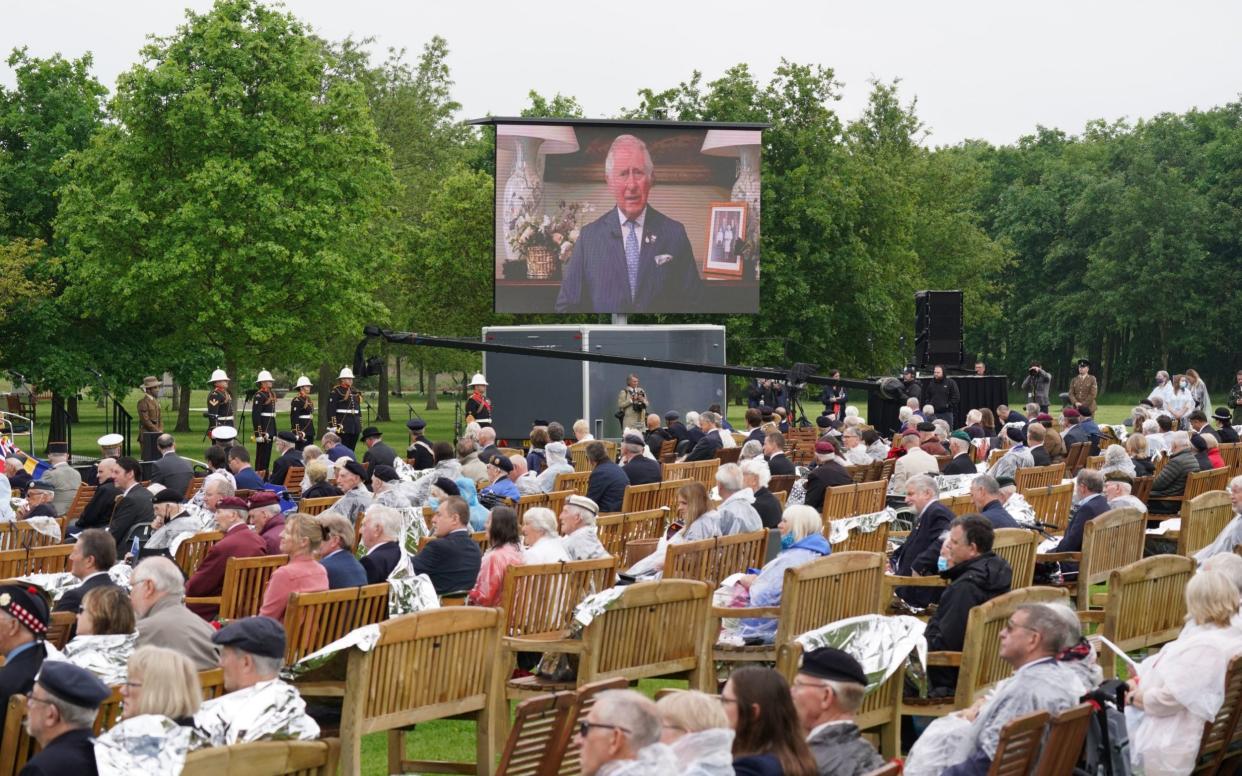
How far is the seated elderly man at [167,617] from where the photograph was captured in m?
6.63

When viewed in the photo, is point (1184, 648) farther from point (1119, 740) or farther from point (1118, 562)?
point (1118, 562)

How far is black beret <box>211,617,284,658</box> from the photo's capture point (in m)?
5.59

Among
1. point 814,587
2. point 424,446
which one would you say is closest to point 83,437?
point 424,446

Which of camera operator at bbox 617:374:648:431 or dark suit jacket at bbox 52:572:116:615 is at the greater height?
dark suit jacket at bbox 52:572:116:615

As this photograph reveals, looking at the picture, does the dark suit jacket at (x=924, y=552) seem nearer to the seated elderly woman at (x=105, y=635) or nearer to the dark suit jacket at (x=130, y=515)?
the seated elderly woman at (x=105, y=635)

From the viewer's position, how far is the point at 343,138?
128 ft

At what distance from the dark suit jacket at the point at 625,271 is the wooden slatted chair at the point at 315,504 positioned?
18811mm

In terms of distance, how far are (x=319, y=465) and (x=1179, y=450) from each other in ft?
25.6

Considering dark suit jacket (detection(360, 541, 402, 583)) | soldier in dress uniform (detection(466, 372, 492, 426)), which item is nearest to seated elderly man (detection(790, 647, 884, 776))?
dark suit jacket (detection(360, 541, 402, 583))

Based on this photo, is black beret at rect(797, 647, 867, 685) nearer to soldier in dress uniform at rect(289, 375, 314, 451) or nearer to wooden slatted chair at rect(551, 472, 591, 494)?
wooden slatted chair at rect(551, 472, 591, 494)

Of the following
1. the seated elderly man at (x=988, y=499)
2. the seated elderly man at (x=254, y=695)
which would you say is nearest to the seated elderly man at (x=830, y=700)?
the seated elderly man at (x=254, y=695)

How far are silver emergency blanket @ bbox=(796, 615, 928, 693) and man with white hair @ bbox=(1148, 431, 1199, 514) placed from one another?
8316 mm

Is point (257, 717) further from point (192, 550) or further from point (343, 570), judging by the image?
point (192, 550)

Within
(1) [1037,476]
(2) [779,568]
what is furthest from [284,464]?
(2) [779,568]
